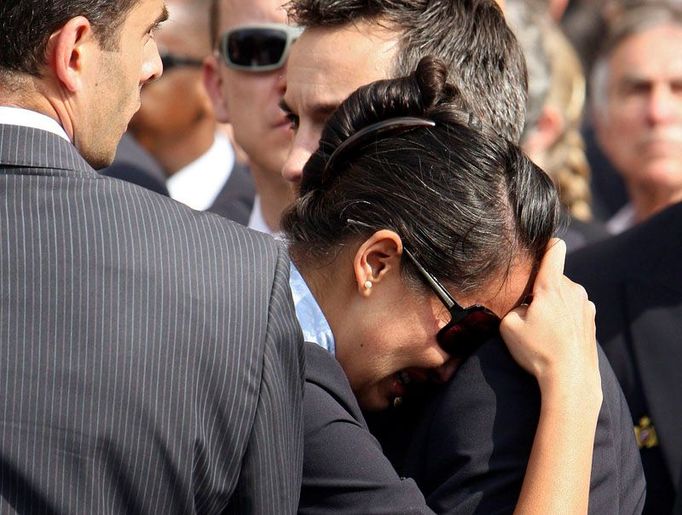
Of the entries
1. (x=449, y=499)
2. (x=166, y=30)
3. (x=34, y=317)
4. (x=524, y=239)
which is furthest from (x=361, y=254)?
(x=166, y=30)

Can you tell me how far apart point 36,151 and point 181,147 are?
3.24 m

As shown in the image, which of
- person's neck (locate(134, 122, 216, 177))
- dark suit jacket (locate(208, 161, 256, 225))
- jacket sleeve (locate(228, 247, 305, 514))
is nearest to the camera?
jacket sleeve (locate(228, 247, 305, 514))

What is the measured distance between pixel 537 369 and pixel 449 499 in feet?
0.96


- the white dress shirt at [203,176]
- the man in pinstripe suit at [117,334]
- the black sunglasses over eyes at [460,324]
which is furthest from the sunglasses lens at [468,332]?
the white dress shirt at [203,176]

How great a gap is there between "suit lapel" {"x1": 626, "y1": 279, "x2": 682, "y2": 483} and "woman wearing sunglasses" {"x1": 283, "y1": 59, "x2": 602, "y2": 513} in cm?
63

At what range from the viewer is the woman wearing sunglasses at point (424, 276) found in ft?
6.84

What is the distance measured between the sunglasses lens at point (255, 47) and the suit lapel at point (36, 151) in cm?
160

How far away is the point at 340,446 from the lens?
205cm

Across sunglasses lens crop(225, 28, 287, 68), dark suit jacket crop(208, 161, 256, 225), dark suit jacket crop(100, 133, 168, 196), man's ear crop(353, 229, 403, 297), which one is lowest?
dark suit jacket crop(208, 161, 256, 225)

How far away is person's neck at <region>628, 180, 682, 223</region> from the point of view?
17.7 ft

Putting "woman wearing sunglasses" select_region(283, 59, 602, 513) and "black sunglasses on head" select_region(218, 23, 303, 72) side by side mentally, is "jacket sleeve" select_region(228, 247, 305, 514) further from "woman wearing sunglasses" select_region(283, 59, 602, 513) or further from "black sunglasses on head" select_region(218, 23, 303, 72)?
"black sunglasses on head" select_region(218, 23, 303, 72)

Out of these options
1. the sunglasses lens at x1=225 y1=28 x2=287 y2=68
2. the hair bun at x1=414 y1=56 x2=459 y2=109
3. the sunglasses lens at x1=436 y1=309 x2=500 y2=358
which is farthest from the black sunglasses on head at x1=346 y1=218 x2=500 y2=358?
the sunglasses lens at x1=225 y1=28 x2=287 y2=68

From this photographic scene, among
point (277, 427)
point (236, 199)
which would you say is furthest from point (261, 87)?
point (277, 427)

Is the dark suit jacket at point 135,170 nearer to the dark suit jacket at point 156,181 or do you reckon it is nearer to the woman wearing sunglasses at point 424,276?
the dark suit jacket at point 156,181
